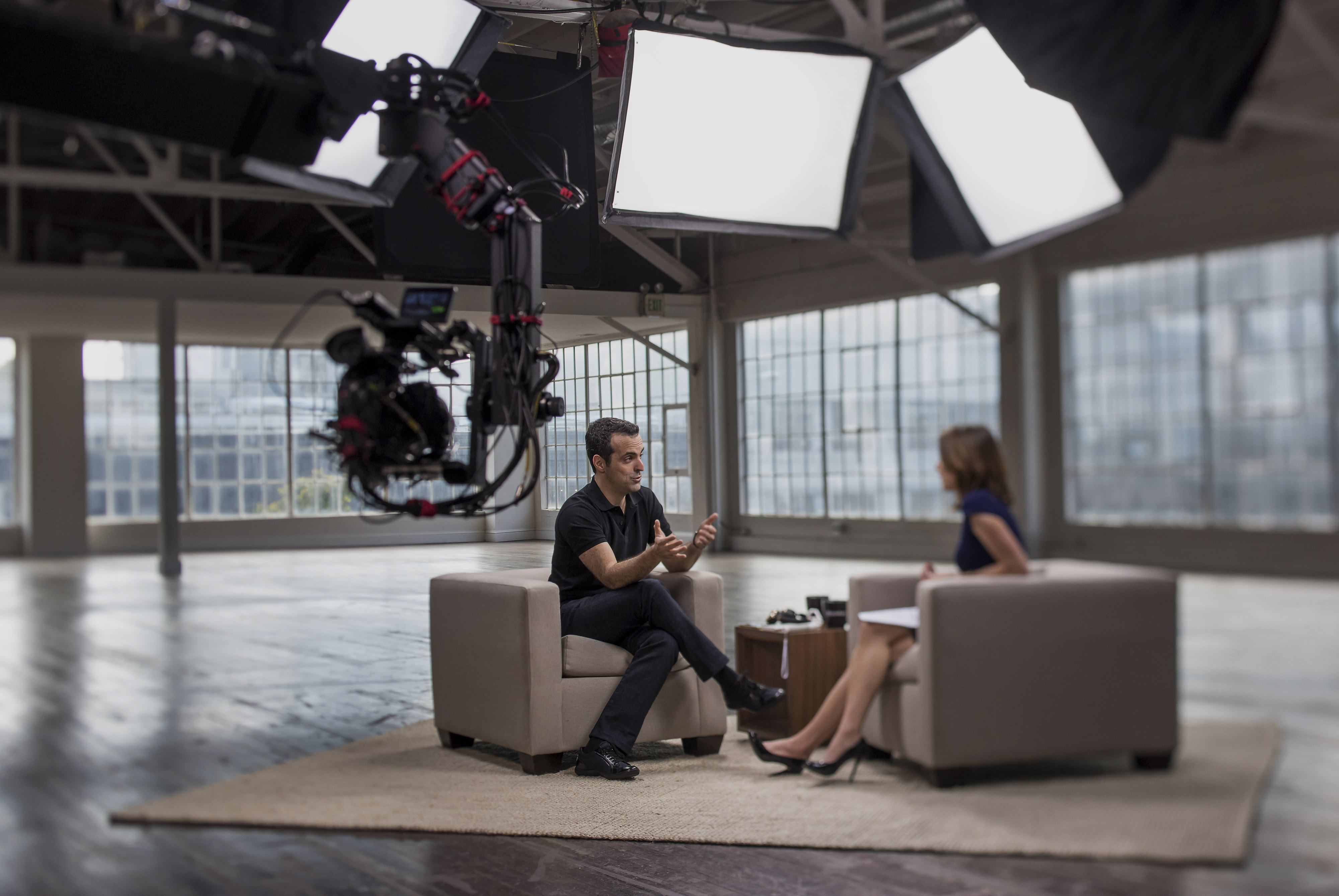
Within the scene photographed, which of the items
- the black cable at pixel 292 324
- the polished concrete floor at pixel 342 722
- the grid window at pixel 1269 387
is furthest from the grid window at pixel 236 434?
the grid window at pixel 1269 387

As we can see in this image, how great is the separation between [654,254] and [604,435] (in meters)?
0.62

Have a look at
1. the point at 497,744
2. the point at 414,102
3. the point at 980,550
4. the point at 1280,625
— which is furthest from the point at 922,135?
the point at 497,744

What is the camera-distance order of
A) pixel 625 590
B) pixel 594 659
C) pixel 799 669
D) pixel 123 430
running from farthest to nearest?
1. pixel 799 669
2. pixel 594 659
3. pixel 625 590
4. pixel 123 430

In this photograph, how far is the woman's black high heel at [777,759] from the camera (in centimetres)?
287

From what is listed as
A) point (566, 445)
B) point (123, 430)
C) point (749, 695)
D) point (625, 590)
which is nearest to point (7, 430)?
point (123, 430)

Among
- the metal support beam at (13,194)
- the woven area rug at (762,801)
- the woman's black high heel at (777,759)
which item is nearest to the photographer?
the woven area rug at (762,801)

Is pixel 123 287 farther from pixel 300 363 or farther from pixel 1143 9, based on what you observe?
pixel 1143 9

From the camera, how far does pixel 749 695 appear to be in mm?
2844

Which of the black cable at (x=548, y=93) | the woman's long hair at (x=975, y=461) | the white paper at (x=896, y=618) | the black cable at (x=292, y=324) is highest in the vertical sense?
the black cable at (x=548, y=93)

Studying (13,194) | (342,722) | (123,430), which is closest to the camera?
(13,194)

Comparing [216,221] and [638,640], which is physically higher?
[216,221]

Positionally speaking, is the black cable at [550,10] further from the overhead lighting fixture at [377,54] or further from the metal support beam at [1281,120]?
the metal support beam at [1281,120]

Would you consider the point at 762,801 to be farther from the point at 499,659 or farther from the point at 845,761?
the point at 499,659

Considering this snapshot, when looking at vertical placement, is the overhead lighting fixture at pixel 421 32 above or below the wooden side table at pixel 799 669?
above
